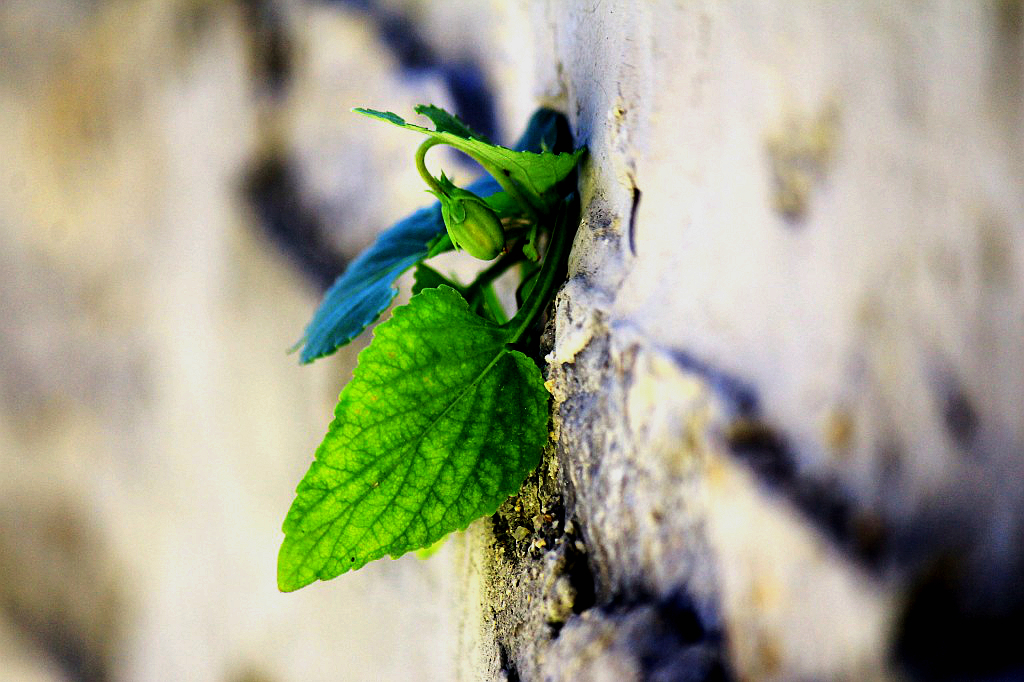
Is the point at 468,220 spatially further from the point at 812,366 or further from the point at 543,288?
the point at 812,366

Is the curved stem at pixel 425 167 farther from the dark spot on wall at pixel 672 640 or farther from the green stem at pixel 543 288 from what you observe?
the dark spot on wall at pixel 672 640

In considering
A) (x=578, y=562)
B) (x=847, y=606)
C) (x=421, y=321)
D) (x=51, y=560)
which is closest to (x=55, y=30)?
(x=51, y=560)

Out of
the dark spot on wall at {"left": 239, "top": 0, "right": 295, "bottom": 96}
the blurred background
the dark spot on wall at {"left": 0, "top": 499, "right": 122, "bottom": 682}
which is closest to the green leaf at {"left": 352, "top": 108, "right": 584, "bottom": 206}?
the blurred background

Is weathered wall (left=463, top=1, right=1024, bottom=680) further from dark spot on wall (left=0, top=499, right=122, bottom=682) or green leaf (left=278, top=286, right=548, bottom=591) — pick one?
dark spot on wall (left=0, top=499, right=122, bottom=682)

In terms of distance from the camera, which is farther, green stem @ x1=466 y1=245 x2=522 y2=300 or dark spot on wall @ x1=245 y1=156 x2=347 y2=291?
dark spot on wall @ x1=245 y1=156 x2=347 y2=291

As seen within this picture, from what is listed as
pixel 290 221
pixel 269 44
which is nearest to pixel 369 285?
pixel 290 221

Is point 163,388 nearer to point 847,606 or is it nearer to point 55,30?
point 55,30
